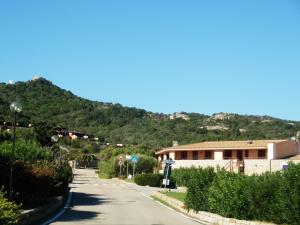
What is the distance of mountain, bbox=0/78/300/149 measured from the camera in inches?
4104

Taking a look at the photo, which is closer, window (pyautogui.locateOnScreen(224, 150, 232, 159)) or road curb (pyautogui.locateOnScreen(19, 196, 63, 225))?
road curb (pyautogui.locateOnScreen(19, 196, 63, 225))

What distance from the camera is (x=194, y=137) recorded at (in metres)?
108

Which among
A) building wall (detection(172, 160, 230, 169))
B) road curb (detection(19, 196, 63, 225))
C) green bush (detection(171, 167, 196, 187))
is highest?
building wall (detection(172, 160, 230, 169))

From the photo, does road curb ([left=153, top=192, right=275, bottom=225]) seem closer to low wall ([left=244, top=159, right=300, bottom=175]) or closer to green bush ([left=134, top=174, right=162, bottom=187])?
low wall ([left=244, top=159, right=300, bottom=175])

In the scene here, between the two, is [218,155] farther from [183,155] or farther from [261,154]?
[183,155]

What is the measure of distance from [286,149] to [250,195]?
42.9m

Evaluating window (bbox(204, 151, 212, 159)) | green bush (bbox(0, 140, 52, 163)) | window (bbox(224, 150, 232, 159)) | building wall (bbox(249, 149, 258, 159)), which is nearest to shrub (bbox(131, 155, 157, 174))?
window (bbox(204, 151, 212, 159))

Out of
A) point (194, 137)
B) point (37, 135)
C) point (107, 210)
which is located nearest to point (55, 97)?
point (194, 137)

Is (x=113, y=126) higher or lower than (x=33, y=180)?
higher

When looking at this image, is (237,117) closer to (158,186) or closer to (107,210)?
(158,186)

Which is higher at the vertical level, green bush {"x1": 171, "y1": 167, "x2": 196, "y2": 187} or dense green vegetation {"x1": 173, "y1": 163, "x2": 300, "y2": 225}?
green bush {"x1": 171, "y1": 167, "x2": 196, "y2": 187}

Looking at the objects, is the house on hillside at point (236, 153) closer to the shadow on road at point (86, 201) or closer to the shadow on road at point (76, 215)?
the shadow on road at point (86, 201)

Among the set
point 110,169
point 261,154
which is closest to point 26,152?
point 261,154

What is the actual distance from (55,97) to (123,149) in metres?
32.6
